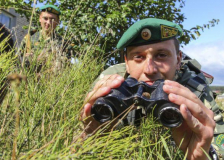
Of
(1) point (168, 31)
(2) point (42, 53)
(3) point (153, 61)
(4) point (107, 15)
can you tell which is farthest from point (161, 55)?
(4) point (107, 15)

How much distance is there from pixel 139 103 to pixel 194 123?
0.25 m

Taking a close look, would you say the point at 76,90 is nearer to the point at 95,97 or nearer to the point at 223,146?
the point at 95,97

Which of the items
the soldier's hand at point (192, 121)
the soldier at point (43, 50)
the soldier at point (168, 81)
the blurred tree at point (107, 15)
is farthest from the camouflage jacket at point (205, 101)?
the blurred tree at point (107, 15)

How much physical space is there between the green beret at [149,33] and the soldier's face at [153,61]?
0.03m

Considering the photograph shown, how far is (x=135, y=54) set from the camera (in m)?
1.62

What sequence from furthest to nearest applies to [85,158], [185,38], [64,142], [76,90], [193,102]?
1. [185,38]
2. [76,90]
3. [193,102]
4. [64,142]
5. [85,158]

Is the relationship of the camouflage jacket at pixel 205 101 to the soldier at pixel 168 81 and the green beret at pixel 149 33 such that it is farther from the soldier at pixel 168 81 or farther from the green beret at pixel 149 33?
the green beret at pixel 149 33

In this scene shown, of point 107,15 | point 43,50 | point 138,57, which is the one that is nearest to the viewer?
point 138,57

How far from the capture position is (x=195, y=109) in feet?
3.74

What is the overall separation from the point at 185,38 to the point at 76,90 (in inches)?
153

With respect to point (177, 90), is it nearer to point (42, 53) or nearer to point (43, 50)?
point (42, 53)

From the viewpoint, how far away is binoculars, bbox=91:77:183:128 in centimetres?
112

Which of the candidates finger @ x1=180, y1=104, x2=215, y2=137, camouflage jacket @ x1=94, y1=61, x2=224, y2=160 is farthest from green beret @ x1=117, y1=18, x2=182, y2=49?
finger @ x1=180, y1=104, x2=215, y2=137

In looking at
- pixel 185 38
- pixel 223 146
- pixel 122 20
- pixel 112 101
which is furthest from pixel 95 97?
pixel 185 38
